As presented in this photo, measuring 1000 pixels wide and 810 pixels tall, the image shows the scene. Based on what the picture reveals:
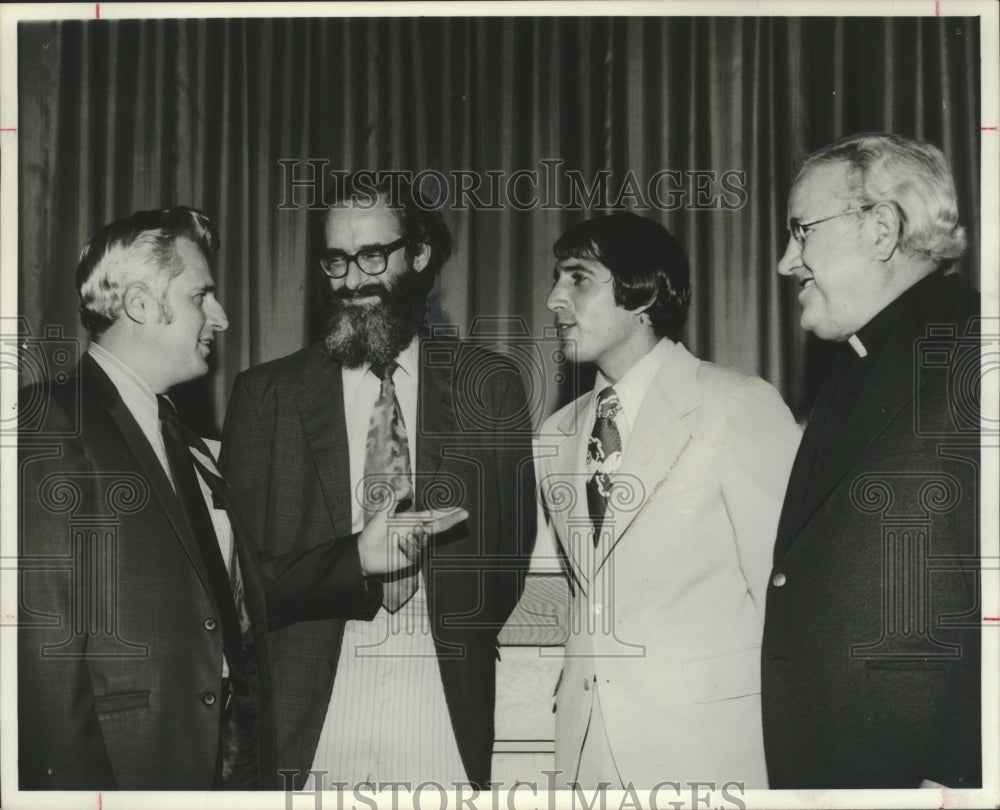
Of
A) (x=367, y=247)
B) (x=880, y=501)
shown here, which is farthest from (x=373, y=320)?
(x=880, y=501)

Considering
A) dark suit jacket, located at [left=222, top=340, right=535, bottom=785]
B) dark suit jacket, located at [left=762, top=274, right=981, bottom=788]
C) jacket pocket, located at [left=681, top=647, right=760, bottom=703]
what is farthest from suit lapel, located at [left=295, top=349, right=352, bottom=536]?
dark suit jacket, located at [left=762, top=274, right=981, bottom=788]

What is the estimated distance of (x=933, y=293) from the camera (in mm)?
3037

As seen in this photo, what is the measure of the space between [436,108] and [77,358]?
126cm

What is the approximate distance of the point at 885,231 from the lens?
2979mm

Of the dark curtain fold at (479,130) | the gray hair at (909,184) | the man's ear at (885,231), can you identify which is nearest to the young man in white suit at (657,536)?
the dark curtain fold at (479,130)

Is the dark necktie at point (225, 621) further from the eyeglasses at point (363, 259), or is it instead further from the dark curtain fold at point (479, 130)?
the eyeglasses at point (363, 259)

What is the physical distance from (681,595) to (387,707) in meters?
0.88

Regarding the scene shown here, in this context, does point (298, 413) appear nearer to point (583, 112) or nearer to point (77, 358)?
point (77, 358)

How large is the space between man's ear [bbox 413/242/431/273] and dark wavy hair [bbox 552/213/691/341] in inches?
14.3

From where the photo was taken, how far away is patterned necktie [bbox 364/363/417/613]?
3.02m

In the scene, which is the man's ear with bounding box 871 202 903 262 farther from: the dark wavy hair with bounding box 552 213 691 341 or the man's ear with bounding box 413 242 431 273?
the man's ear with bounding box 413 242 431 273

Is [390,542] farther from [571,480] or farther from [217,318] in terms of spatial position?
[217,318]

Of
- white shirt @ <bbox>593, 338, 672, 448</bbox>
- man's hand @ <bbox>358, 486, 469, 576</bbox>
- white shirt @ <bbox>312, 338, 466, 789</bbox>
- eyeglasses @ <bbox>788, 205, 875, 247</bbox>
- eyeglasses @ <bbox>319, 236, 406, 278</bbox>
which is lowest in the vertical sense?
white shirt @ <bbox>312, 338, 466, 789</bbox>

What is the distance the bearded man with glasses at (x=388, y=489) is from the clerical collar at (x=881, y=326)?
0.97m
